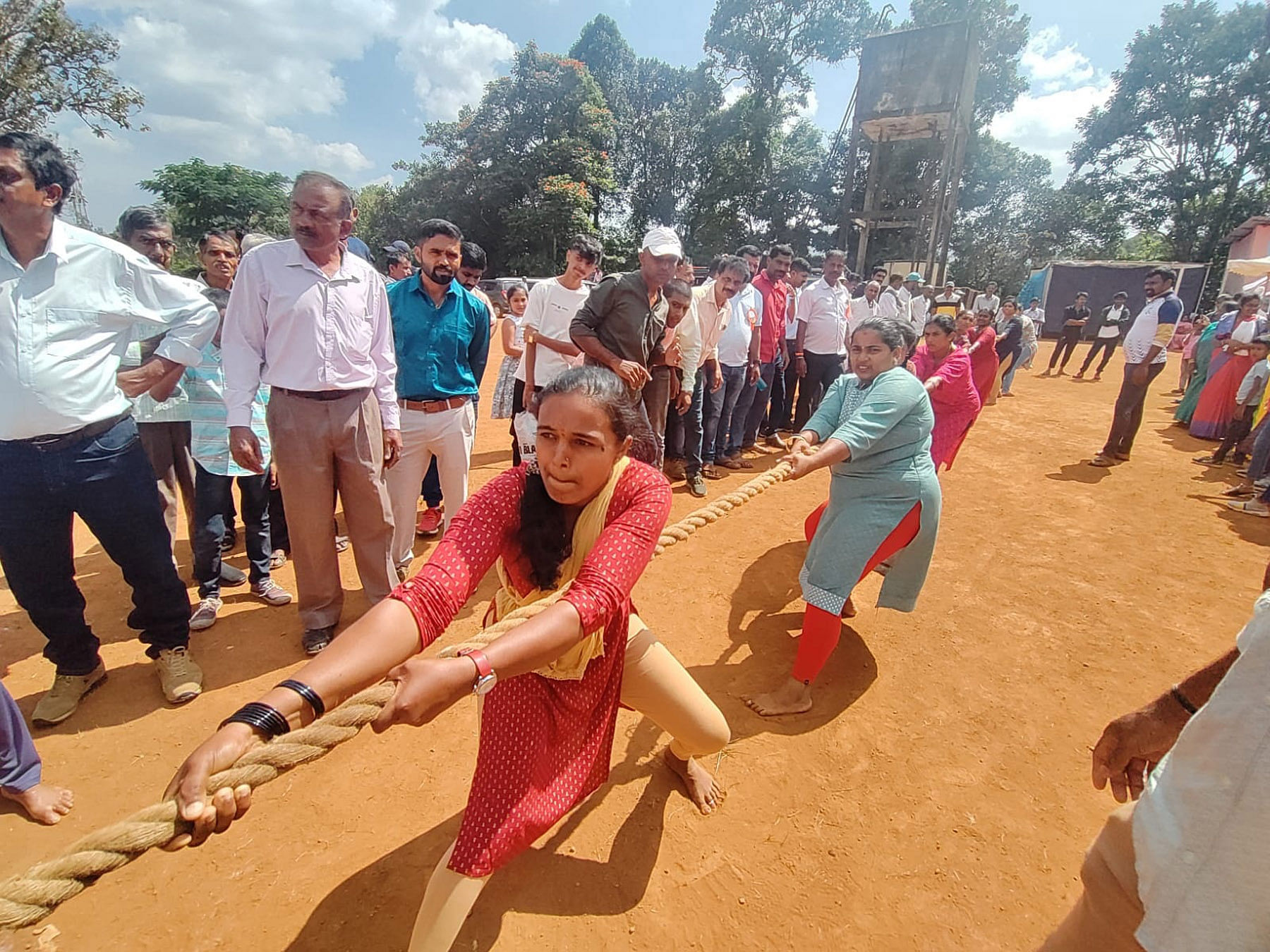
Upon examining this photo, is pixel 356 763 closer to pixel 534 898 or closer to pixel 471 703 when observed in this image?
pixel 471 703

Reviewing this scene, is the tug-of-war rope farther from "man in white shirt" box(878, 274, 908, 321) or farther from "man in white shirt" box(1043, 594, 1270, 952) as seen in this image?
"man in white shirt" box(878, 274, 908, 321)

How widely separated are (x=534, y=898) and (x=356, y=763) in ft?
3.34

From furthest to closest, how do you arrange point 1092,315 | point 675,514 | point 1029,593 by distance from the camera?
point 1092,315
point 675,514
point 1029,593

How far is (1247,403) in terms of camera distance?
7.62 meters

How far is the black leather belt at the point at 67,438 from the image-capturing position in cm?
241

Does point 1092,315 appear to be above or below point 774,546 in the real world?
above

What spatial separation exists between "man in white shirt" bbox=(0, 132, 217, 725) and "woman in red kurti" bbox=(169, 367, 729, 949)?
1916mm

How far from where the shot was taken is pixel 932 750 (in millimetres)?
2850

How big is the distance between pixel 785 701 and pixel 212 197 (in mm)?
35451

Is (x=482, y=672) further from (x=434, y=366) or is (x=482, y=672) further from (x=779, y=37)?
(x=779, y=37)

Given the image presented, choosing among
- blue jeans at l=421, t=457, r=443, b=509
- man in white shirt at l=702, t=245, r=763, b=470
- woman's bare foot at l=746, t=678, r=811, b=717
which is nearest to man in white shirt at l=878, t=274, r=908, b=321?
man in white shirt at l=702, t=245, r=763, b=470

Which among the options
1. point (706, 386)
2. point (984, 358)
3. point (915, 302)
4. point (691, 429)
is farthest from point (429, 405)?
point (915, 302)

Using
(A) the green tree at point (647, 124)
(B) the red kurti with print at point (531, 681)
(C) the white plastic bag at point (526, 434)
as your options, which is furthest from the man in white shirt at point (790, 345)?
(A) the green tree at point (647, 124)

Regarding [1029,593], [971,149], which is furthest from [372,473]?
[971,149]
